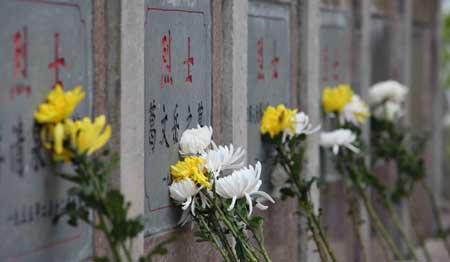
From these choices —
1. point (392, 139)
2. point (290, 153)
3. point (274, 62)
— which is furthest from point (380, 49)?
point (290, 153)

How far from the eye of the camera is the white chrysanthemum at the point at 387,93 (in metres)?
6.78

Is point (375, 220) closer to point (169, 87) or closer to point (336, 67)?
point (336, 67)

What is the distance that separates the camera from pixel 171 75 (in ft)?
14.1

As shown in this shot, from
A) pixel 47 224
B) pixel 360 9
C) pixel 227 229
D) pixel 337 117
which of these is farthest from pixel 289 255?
pixel 47 224

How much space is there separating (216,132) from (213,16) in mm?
468

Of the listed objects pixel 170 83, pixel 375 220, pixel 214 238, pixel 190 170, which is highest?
pixel 170 83

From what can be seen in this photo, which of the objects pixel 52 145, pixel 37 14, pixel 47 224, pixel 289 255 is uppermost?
pixel 37 14

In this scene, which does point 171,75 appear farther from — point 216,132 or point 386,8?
point 386,8

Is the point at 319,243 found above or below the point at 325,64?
below

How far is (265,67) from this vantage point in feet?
17.5

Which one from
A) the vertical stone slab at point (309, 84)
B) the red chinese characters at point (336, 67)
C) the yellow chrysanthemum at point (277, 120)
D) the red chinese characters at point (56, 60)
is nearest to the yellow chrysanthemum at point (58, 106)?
the red chinese characters at point (56, 60)

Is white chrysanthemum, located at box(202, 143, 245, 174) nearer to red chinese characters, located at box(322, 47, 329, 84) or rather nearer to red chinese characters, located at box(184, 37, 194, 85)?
red chinese characters, located at box(184, 37, 194, 85)

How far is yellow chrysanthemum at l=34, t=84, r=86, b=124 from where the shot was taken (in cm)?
331

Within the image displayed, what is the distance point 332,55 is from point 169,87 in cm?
232
